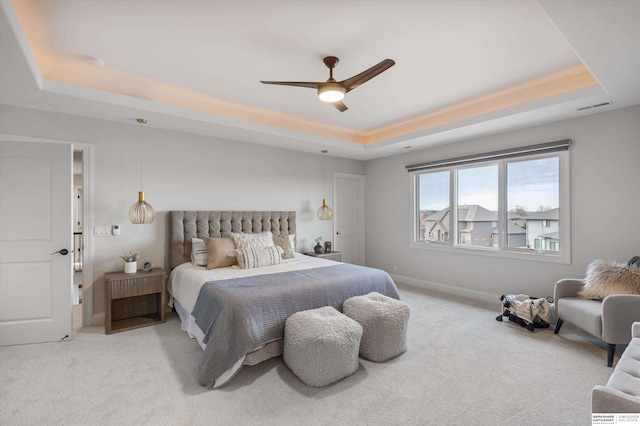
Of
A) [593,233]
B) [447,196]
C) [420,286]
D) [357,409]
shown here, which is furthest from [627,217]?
[357,409]

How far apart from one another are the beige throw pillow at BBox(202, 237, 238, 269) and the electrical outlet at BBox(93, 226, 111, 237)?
1.16m

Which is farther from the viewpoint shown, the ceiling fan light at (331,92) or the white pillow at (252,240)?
the white pillow at (252,240)

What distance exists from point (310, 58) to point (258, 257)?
2418mm

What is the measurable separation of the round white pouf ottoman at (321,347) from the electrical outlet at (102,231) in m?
2.70

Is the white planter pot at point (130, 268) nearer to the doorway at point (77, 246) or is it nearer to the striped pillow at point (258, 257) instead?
the doorway at point (77, 246)

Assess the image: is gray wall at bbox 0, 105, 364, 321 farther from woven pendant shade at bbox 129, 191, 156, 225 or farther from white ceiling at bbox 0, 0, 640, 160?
woven pendant shade at bbox 129, 191, 156, 225

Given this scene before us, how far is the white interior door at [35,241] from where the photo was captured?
9.95 feet

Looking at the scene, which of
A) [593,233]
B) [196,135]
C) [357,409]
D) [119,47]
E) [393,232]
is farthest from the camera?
[393,232]

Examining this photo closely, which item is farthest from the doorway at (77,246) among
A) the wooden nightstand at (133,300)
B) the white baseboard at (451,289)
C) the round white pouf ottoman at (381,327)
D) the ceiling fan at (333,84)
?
the white baseboard at (451,289)

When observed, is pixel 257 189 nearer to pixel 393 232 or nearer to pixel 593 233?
pixel 393 232

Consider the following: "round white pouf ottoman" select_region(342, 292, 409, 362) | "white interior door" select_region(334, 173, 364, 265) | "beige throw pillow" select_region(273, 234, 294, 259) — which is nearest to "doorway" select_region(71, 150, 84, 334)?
"beige throw pillow" select_region(273, 234, 294, 259)

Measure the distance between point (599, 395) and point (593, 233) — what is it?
2.93m

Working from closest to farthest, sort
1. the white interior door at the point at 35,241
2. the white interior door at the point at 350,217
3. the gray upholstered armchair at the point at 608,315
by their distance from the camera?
the gray upholstered armchair at the point at 608,315, the white interior door at the point at 35,241, the white interior door at the point at 350,217

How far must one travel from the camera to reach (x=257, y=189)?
16.1ft
